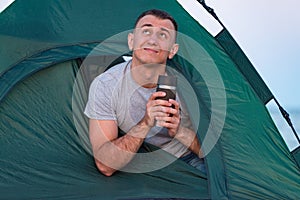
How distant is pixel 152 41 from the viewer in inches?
100

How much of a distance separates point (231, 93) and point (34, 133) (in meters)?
0.94

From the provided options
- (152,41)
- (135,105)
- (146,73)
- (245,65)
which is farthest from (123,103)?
(245,65)

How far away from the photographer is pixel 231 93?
2850 millimetres

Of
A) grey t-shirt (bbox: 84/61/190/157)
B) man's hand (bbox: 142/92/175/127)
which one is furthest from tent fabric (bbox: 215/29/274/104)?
man's hand (bbox: 142/92/175/127)

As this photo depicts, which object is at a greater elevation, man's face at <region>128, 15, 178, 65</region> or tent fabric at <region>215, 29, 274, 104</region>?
man's face at <region>128, 15, 178, 65</region>

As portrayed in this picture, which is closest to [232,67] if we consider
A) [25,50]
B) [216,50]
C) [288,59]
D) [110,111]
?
[216,50]

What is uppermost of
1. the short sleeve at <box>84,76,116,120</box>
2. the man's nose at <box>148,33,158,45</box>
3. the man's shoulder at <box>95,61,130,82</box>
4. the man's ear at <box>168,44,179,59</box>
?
the man's nose at <box>148,33,158,45</box>

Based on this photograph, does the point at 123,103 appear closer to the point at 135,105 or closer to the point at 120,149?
the point at 135,105

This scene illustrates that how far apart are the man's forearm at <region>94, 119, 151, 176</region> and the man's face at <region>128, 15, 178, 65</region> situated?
1.07 feet

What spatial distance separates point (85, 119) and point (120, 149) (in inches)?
14.0

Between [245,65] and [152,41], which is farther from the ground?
[152,41]

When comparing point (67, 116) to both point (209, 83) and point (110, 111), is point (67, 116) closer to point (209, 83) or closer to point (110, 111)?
point (110, 111)

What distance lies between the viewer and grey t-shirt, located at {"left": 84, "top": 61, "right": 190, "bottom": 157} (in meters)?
2.53

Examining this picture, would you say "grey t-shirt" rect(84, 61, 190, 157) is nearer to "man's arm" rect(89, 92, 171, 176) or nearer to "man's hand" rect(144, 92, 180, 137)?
"man's arm" rect(89, 92, 171, 176)
